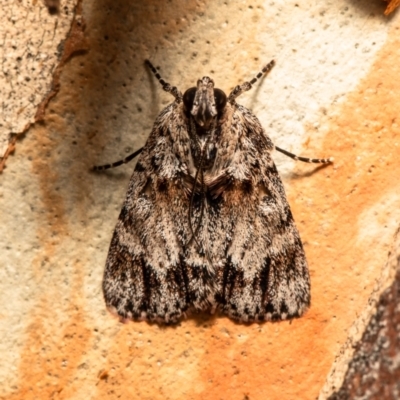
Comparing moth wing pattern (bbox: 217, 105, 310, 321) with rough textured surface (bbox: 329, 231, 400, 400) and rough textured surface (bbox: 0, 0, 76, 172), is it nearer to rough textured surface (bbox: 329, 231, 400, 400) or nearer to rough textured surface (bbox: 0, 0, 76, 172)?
rough textured surface (bbox: 329, 231, 400, 400)

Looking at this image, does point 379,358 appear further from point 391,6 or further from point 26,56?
point 26,56

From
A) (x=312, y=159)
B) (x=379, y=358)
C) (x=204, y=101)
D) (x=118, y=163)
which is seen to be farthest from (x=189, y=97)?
(x=379, y=358)

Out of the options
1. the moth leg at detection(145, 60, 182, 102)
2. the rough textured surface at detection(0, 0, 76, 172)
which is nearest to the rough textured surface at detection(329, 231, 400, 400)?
the moth leg at detection(145, 60, 182, 102)

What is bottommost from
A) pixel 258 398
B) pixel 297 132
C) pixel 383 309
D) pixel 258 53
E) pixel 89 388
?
pixel 89 388

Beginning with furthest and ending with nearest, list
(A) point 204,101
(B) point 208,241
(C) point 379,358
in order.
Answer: (B) point 208,241, (A) point 204,101, (C) point 379,358

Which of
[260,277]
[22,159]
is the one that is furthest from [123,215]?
[260,277]

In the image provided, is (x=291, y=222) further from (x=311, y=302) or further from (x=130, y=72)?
(x=130, y=72)

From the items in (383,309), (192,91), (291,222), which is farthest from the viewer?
(291,222)
